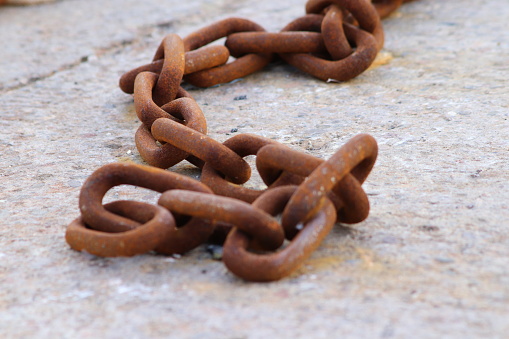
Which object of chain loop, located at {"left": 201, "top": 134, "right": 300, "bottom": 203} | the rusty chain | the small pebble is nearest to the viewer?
the rusty chain

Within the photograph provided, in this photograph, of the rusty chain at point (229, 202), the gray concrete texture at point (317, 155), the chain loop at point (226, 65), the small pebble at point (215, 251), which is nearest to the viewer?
the gray concrete texture at point (317, 155)

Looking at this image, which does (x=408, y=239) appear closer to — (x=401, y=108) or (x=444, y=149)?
(x=444, y=149)

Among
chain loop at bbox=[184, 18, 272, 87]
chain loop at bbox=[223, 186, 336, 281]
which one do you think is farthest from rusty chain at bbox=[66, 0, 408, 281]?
chain loop at bbox=[184, 18, 272, 87]

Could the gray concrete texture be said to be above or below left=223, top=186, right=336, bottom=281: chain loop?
below

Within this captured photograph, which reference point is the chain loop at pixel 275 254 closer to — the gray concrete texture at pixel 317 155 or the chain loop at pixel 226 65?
the gray concrete texture at pixel 317 155

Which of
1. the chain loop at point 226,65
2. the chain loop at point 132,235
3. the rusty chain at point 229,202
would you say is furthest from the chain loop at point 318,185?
the chain loop at point 226,65

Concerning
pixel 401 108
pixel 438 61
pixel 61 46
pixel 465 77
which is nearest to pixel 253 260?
pixel 401 108

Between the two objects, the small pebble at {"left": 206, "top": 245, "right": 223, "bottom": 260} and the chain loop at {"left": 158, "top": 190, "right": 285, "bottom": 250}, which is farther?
the small pebble at {"left": 206, "top": 245, "right": 223, "bottom": 260}

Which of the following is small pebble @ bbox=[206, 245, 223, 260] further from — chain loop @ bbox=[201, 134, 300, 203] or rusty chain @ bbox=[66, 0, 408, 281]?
chain loop @ bbox=[201, 134, 300, 203]

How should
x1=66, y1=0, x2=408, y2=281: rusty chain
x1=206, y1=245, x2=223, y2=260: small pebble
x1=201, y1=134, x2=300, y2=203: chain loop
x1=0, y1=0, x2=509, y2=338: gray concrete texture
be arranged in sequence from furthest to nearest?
x1=201, y1=134, x2=300, y2=203: chain loop → x1=206, y1=245, x2=223, y2=260: small pebble → x1=66, y1=0, x2=408, y2=281: rusty chain → x1=0, y1=0, x2=509, y2=338: gray concrete texture
